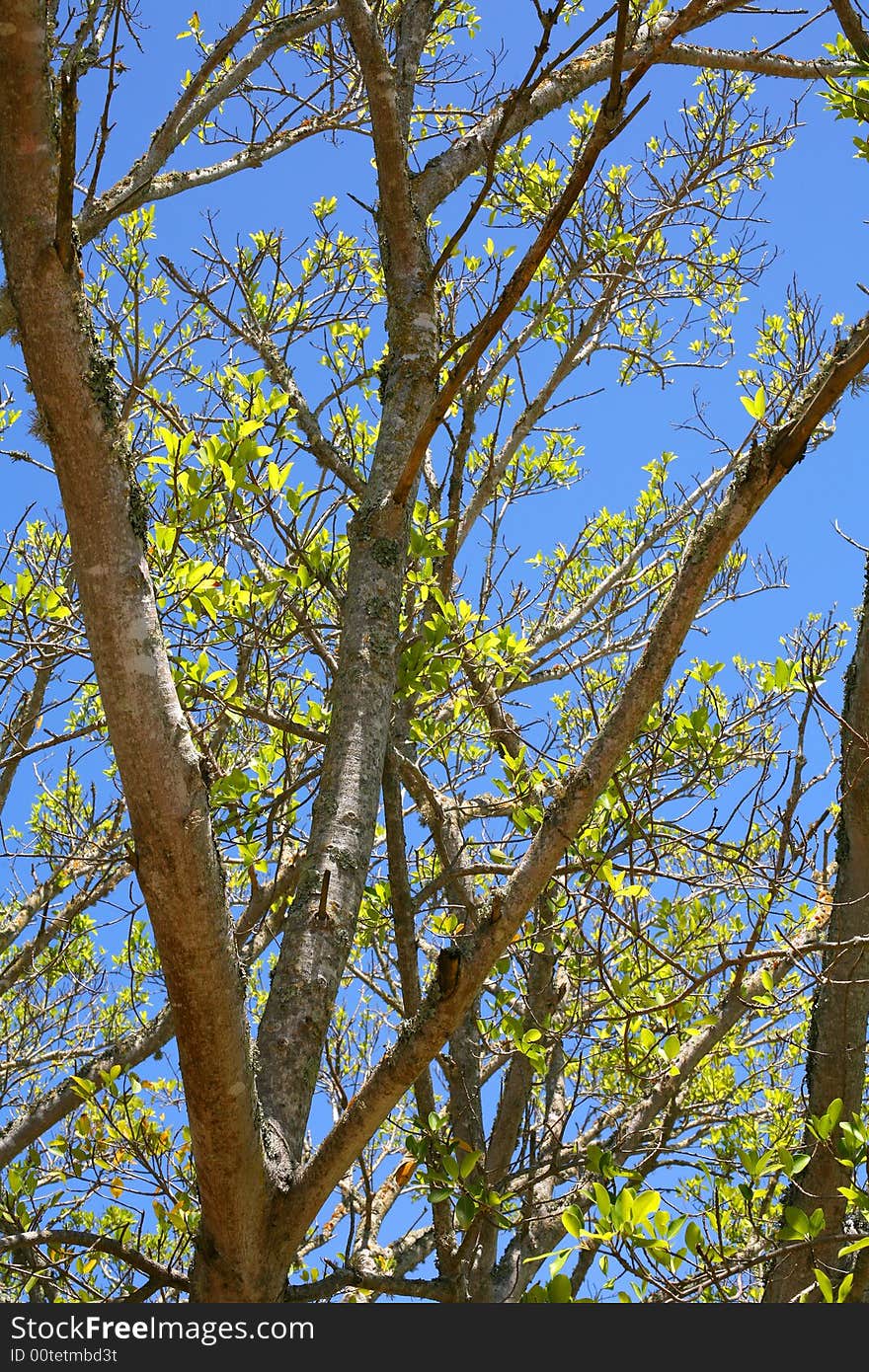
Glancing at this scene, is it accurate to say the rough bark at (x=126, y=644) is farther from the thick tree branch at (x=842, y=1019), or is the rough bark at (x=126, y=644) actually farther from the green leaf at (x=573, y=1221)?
the thick tree branch at (x=842, y=1019)

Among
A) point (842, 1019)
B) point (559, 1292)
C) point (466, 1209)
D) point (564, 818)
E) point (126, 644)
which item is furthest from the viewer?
point (842, 1019)

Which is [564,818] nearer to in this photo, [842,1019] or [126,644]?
[126,644]

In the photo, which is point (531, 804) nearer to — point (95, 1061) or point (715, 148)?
point (95, 1061)

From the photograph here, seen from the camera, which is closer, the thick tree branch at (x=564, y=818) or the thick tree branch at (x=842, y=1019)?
the thick tree branch at (x=564, y=818)

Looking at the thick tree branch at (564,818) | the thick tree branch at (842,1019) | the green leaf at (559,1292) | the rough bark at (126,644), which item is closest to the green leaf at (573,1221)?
the green leaf at (559,1292)

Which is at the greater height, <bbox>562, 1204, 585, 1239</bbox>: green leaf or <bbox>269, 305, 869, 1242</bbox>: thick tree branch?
<bbox>269, 305, 869, 1242</bbox>: thick tree branch

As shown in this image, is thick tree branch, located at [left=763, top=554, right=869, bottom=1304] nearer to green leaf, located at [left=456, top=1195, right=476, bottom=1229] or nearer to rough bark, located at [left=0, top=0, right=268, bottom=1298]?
green leaf, located at [left=456, top=1195, right=476, bottom=1229]

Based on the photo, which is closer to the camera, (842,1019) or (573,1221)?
(573,1221)

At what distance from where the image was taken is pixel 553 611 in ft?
23.7

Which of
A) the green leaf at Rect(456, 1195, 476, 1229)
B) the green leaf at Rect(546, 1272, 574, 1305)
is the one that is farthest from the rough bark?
the green leaf at Rect(456, 1195, 476, 1229)

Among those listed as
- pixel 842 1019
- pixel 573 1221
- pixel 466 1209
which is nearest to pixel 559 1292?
pixel 573 1221

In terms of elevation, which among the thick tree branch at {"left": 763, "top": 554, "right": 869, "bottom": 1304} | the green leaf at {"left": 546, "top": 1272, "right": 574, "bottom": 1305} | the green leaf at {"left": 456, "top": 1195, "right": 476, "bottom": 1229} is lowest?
the green leaf at {"left": 546, "top": 1272, "right": 574, "bottom": 1305}

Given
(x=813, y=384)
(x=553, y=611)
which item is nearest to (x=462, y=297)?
(x=553, y=611)

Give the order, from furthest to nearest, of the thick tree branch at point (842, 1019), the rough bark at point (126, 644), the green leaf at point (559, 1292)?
the thick tree branch at point (842, 1019), the green leaf at point (559, 1292), the rough bark at point (126, 644)
